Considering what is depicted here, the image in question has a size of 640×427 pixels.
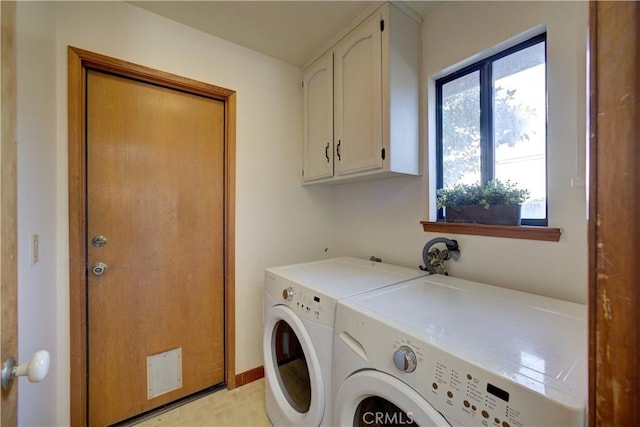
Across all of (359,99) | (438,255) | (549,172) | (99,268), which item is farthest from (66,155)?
(549,172)

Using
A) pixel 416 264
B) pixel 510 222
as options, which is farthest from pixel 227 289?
pixel 510 222

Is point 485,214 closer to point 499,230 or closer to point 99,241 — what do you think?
point 499,230

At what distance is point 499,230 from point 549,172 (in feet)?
1.01

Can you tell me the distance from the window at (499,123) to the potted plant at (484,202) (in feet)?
0.26

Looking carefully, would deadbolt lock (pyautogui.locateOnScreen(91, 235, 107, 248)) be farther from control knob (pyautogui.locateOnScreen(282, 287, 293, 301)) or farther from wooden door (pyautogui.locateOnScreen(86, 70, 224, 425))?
control knob (pyautogui.locateOnScreen(282, 287, 293, 301))

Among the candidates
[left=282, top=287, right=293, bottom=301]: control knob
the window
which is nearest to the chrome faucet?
the window

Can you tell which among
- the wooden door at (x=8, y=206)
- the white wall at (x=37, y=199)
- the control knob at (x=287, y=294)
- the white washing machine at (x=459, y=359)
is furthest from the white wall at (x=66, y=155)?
the white washing machine at (x=459, y=359)

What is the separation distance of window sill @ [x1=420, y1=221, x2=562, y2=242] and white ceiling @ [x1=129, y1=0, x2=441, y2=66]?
120 centimetres

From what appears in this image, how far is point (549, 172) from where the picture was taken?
1.13 meters

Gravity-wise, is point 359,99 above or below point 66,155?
above

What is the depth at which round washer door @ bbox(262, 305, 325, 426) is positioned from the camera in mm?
1056

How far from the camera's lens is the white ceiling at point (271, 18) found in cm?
143

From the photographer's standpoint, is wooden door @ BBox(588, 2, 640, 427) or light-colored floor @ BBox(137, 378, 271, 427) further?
light-colored floor @ BBox(137, 378, 271, 427)

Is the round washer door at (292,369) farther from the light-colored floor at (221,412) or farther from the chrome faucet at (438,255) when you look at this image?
the chrome faucet at (438,255)
